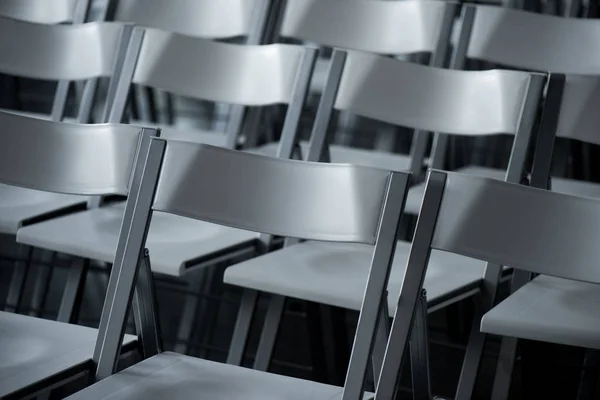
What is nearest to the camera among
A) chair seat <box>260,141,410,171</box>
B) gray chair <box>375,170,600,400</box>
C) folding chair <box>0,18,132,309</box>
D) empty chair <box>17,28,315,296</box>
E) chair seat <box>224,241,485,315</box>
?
gray chair <box>375,170,600,400</box>

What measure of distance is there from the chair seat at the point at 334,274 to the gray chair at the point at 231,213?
28 centimetres

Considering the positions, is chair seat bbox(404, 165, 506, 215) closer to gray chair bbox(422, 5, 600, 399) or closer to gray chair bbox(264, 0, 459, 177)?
gray chair bbox(422, 5, 600, 399)

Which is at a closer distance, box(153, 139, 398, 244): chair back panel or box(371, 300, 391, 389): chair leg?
box(371, 300, 391, 389): chair leg

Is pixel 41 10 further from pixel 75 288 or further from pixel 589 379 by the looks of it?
pixel 589 379

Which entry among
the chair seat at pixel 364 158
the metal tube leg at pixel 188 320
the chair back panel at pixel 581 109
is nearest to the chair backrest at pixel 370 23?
the chair seat at pixel 364 158

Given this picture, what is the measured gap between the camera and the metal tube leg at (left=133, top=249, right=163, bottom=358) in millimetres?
1815

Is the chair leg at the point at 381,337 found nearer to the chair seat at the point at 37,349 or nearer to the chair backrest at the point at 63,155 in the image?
the chair seat at the point at 37,349

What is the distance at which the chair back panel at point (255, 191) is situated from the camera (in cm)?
176

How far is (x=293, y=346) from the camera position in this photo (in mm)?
3443

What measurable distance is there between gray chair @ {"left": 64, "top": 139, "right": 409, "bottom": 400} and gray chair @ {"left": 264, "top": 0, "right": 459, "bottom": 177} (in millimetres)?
1257

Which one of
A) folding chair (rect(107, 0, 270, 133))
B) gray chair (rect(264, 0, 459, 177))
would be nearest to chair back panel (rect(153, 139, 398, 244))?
gray chair (rect(264, 0, 459, 177))

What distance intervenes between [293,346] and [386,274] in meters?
1.86

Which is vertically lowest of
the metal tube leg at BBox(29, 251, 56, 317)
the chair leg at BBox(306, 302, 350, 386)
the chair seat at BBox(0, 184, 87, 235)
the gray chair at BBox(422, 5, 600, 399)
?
the metal tube leg at BBox(29, 251, 56, 317)

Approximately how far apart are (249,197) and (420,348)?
40 cm
